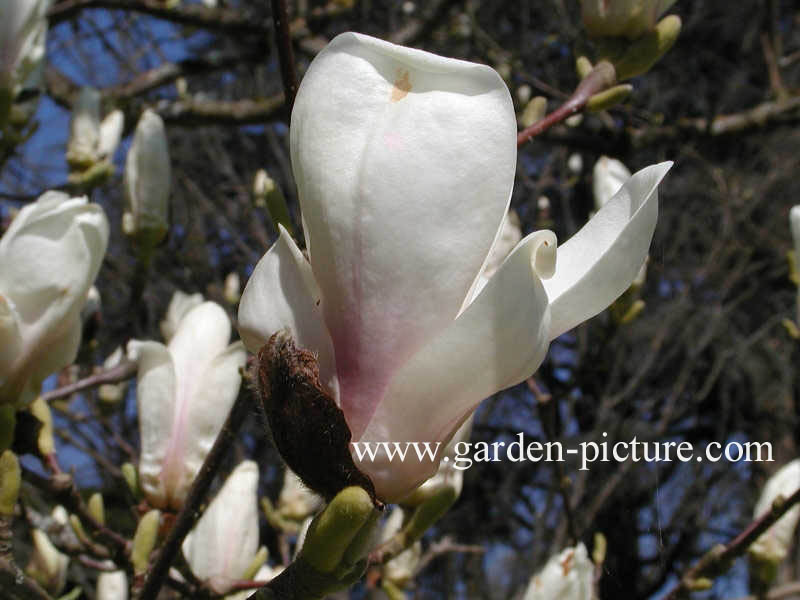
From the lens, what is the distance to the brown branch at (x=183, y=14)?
5.12 ft

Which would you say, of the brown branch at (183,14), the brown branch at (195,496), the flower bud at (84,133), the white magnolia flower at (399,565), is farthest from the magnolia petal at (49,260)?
the brown branch at (183,14)

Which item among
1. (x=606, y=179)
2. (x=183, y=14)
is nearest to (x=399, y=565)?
(x=606, y=179)

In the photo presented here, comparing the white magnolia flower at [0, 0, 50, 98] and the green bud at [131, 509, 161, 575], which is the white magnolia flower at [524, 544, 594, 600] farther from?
the white magnolia flower at [0, 0, 50, 98]

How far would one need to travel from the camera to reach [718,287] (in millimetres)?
3469

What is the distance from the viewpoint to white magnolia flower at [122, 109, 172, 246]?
0.99m

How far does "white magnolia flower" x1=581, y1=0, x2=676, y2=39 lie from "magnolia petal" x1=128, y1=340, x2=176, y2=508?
1.45ft

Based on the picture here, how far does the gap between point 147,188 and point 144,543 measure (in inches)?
18.6

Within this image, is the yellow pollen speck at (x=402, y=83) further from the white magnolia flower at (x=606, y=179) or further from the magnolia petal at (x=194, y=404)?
the white magnolia flower at (x=606, y=179)

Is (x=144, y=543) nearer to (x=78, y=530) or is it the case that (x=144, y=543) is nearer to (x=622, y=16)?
(x=78, y=530)

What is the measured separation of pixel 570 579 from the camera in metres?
0.90

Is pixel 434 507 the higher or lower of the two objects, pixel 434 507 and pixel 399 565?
the higher

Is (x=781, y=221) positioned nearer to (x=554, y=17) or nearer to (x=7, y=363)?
(x=554, y=17)

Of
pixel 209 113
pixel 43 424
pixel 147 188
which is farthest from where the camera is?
pixel 209 113

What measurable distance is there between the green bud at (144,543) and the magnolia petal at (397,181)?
0.35 meters
